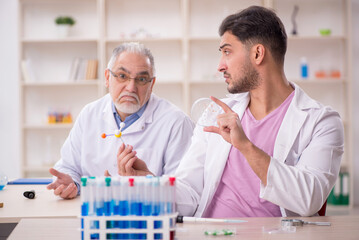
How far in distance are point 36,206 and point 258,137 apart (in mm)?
937

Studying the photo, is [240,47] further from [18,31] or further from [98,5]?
[18,31]

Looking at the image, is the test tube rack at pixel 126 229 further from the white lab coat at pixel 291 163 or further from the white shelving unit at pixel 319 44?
the white shelving unit at pixel 319 44

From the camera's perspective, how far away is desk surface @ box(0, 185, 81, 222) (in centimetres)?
183

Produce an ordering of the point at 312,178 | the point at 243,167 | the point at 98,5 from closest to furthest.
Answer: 1. the point at 312,178
2. the point at 243,167
3. the point at 98,5

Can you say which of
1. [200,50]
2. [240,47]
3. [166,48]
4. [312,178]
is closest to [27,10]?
[166,48]

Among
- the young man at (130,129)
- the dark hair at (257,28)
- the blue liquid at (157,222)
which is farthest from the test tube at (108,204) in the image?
the young man at (130,129)

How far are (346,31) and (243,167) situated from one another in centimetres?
399

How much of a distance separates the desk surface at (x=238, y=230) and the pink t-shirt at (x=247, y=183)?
24cm

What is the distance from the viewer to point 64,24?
5.33 m

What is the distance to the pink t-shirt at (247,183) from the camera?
1887 millimetres

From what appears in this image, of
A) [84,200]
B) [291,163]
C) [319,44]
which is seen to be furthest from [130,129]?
[319,44]

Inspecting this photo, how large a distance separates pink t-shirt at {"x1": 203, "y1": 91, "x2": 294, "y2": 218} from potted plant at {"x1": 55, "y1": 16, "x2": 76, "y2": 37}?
3770mm

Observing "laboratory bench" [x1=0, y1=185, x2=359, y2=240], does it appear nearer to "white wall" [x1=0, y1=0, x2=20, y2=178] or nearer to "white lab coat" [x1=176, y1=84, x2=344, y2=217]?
"white lab coat" [x1=176, y1=84, x2=344, y2=217]

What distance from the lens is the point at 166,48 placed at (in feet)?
18.1
